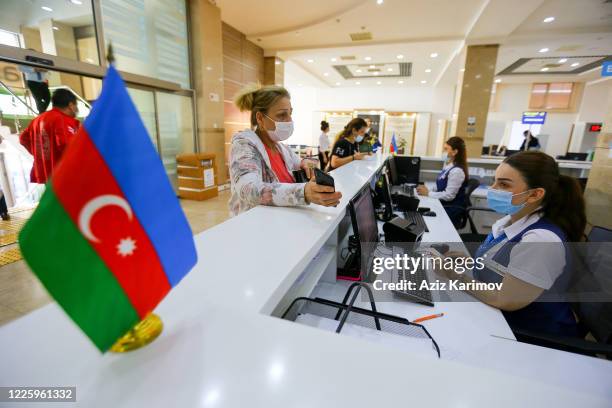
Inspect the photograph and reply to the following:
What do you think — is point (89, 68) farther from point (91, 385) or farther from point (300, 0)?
point (91, 385)

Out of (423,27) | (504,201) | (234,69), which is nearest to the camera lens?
(504,201)

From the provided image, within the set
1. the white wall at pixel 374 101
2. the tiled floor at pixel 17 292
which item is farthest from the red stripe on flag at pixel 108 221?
the white wall at pixel 374 101

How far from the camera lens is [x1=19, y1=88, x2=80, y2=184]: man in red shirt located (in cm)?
291

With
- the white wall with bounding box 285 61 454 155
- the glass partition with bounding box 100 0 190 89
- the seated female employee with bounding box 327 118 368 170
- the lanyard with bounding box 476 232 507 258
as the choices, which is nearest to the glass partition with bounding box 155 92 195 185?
the glass partition with bounding box 100 0 190 89

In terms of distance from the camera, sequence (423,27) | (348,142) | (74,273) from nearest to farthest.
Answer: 1. (74,273)
2. (348,142)
3. (423,27)

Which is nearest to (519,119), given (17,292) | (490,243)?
(490,243)

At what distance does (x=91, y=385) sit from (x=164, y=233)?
0.22 m

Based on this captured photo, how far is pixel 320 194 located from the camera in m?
1.16

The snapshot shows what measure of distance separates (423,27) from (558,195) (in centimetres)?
596

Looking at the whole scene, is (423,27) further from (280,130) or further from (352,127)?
(280,130)

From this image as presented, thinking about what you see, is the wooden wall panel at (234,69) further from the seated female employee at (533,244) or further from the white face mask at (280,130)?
the seated female employee at (533,244)

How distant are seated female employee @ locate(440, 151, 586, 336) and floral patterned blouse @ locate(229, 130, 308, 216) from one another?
85 cm

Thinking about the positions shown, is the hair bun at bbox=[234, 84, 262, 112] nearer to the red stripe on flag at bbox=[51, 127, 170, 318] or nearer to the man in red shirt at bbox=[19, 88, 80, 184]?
the red stripe on flag at bbox=[51, 127, 170, 318]

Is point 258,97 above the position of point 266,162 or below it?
above
